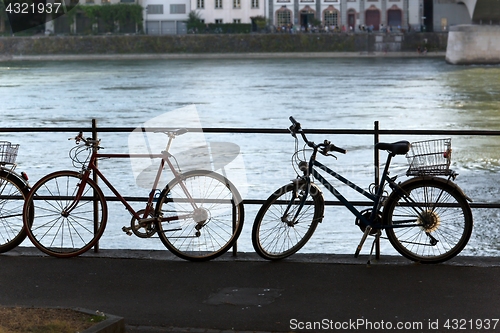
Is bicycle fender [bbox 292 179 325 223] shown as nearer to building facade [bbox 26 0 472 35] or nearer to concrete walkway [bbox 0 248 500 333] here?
concrete walkway [bbox 0 248 500 333]

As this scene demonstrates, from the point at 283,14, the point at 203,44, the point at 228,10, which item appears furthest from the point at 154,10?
the point at 283,14

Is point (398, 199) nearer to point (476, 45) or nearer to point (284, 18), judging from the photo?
point (476, 45)

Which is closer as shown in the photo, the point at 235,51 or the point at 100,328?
the point at 100,328

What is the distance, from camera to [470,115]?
102 ft

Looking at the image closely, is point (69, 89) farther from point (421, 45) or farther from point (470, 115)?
point (421, 45)

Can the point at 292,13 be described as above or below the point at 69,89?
above

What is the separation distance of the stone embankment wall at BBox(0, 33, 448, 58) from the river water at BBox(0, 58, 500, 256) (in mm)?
10782

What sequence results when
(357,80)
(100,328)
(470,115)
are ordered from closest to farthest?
(100,328) < (470,115) < (357,80)

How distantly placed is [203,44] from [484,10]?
31454mm

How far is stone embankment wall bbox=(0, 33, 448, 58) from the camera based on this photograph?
81312mm

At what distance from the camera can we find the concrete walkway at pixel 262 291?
14.3 feet

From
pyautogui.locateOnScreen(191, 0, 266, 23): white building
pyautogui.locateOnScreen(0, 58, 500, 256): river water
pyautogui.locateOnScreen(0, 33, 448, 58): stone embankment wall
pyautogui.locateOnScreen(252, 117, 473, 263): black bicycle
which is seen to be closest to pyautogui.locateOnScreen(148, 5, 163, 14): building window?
pyautogui.locateOnScreen(191, 0, 266, 23): white building

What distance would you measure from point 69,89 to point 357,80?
1472 centimetres

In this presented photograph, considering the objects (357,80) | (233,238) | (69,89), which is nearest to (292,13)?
(357,80)
